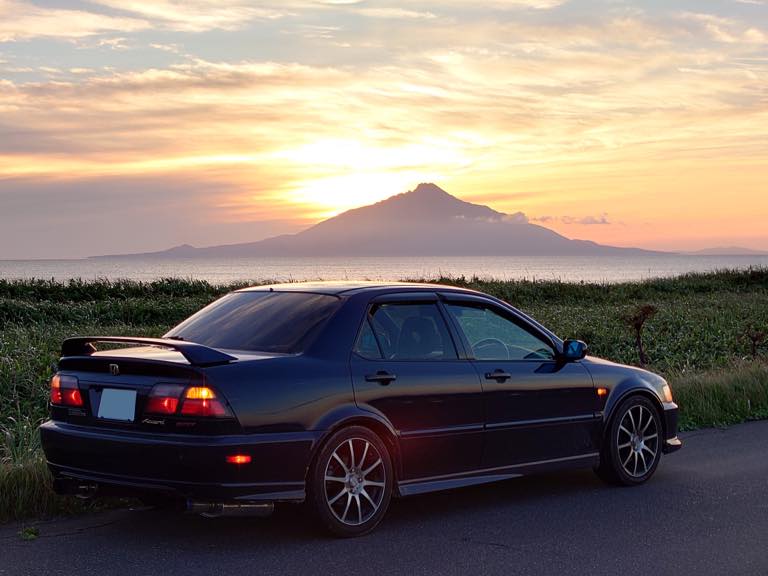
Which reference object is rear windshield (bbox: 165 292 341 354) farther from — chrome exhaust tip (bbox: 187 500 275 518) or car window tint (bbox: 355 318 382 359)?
chrome exhaust tip (bbox: 187 500 275 518)

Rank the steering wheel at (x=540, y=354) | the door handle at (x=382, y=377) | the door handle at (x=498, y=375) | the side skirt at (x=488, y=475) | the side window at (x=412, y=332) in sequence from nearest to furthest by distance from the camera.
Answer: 1. the door handle at (x=382, y=377)
2. the side skirt at (x=488, y=475)
3. the side window at (x=412, y=332)
4. the door handle at (x=498, y=375)
5. the steering wheel at (x=540, y=354)

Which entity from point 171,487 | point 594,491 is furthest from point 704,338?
point 171,487

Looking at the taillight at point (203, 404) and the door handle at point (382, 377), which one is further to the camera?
the door handle at point (382, 377)

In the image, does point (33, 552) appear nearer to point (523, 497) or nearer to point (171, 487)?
point (171, 487)

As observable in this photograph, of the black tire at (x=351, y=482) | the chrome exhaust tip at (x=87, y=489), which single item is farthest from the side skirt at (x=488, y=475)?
the chrome exhaust tip at (x=87, y=489)

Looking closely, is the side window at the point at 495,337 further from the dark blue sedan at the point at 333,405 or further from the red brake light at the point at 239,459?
the red brake light at the point at 239,459

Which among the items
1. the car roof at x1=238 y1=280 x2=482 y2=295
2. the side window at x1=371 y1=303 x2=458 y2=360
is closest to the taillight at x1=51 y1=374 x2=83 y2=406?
the car roof at x1=238 y1=280 x2=482 y2=295

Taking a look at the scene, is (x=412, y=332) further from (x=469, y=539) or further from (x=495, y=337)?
(x=469, y=539)

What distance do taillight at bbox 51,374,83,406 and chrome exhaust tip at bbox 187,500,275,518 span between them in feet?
3.52

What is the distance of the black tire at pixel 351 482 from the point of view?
667 cm

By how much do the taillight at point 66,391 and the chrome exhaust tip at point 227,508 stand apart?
1.07 meters

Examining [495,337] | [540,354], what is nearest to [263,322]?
[495,337]

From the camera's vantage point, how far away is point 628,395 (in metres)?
8.82

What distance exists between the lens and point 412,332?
24.9 ft
